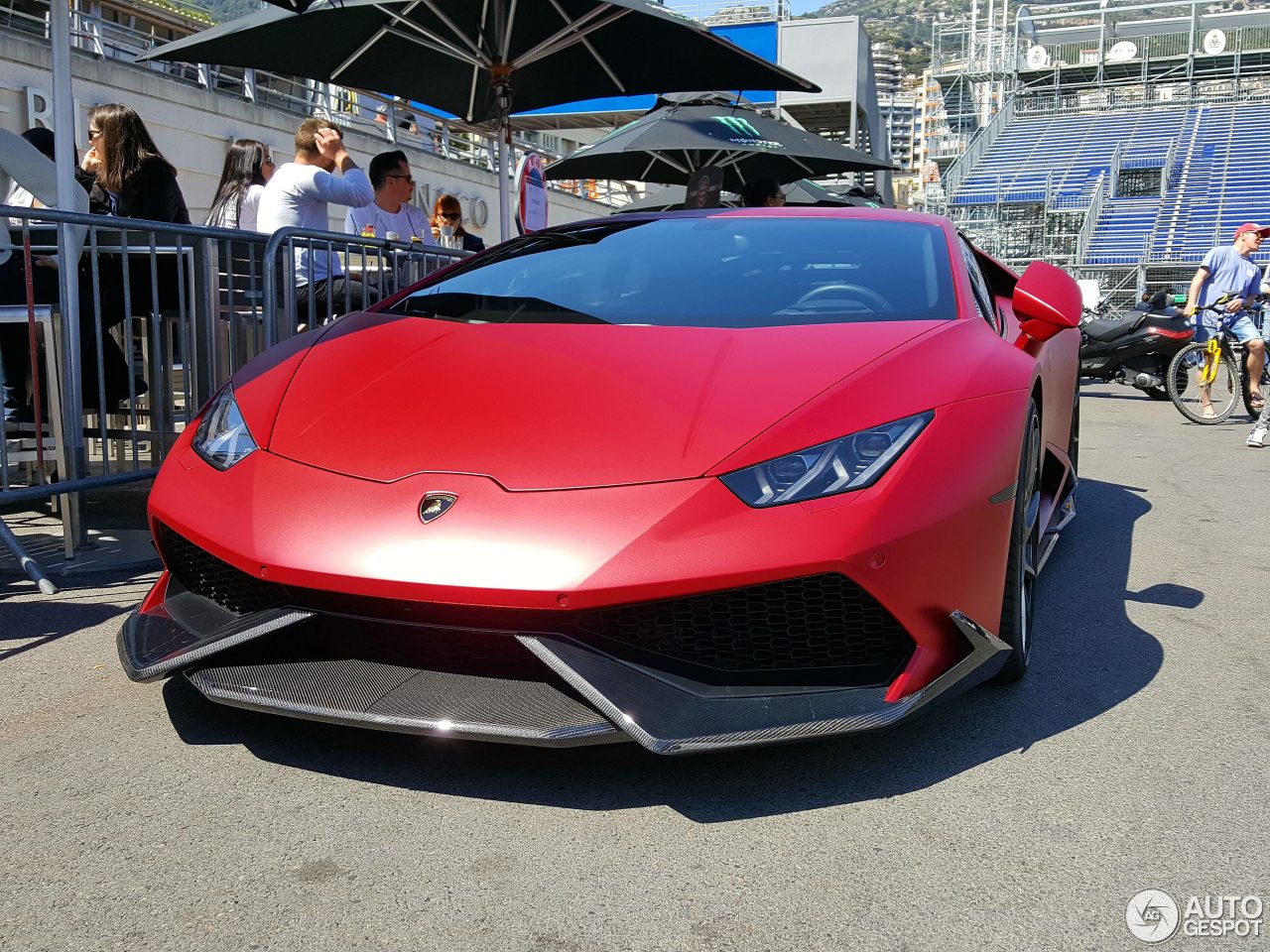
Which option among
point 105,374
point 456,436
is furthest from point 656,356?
point 105,374

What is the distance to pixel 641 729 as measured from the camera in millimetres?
2090

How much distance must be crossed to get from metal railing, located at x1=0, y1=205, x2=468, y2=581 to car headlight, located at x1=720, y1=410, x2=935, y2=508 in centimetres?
276

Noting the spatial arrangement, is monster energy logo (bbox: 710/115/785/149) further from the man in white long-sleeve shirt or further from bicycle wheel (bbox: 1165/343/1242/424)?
the man in white long-sleeve shirt

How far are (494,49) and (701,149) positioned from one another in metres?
3.36

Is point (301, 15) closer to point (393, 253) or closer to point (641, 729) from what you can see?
point (393, 253)

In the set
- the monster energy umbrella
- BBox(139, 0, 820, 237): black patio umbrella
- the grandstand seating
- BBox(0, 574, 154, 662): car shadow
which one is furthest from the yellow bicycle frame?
the grandstand seating

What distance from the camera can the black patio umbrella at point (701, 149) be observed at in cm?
1012

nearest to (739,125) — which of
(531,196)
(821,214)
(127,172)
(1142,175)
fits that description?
(531,196)

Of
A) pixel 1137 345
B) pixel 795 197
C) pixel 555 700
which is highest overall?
pixel 795 197

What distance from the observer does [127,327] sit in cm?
432

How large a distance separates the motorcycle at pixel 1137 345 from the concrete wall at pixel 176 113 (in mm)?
9895

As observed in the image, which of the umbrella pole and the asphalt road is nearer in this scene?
the asphalt road

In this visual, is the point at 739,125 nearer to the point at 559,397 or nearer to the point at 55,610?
the point at 55,610

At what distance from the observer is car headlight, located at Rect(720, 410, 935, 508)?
229 cm
